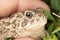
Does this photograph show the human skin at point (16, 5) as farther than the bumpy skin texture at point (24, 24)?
Yes

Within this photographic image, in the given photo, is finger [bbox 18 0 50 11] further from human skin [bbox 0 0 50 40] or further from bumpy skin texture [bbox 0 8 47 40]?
bumpy skin texture [bbox 0 8 47 40]

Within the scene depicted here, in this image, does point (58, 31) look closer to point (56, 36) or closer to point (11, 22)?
point (56, 36)

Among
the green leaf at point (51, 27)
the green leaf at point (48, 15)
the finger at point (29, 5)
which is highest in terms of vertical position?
the finger at point (29, 5)

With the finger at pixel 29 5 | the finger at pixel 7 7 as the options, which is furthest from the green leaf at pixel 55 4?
the finger at pixel 7 7

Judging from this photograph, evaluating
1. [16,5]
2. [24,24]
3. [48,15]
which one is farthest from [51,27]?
[16,5]

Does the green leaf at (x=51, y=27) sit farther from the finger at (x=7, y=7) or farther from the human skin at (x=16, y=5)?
the finger at (x=7, y=7)

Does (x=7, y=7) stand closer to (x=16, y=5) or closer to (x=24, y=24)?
(x=16, y=5)

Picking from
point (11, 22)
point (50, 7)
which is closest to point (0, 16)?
point (11, 22)
